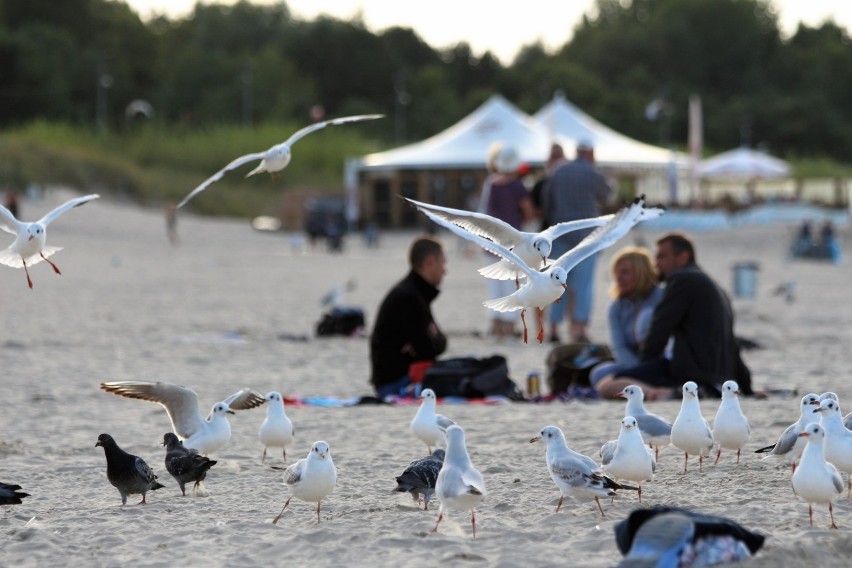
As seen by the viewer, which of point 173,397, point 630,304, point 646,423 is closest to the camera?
point 646,423

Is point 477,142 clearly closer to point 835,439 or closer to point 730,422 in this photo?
point 730,422

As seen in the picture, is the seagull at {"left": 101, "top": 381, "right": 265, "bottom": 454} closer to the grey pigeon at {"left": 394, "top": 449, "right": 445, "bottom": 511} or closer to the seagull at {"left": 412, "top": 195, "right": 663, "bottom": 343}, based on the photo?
the grey pigeon at {"left": 394, "top": 449, "right": 445, "bottom": 511}

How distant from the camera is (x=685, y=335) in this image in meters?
7.38

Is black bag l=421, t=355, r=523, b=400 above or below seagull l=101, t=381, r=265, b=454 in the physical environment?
below

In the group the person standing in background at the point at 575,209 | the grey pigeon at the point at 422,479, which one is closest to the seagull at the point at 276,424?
→ the grey pigeon at the point at 422,479

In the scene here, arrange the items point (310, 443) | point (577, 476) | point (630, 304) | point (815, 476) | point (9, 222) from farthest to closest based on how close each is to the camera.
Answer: point (630, 304), point (310, 443), point (9, 222), point (577, 476), point (815, 476)

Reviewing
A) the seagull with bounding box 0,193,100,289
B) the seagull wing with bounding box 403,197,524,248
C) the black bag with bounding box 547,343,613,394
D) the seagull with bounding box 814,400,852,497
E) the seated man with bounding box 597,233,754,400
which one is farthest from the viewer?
the black bag with bounding box 547,343,613,394

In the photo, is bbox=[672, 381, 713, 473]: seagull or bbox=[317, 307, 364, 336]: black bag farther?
bbox=[317, 307, 364, 336]: black bag

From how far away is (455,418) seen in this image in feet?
23.9

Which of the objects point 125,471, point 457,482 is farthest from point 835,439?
point 125,471

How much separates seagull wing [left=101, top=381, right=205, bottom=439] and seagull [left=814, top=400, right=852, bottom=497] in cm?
259

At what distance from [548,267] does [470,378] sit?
206 centimetres

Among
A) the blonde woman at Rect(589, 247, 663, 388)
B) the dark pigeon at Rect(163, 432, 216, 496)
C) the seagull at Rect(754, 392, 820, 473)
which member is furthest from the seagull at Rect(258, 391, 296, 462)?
the blonde woman at Rect(589, 247, 663, 388)

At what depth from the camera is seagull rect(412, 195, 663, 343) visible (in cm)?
549
